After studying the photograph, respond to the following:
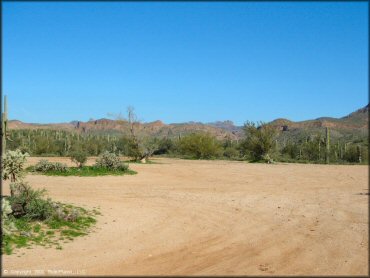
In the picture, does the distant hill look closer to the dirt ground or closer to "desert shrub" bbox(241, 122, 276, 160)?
"desert shrub" bbox(241, 122, 276, 160)

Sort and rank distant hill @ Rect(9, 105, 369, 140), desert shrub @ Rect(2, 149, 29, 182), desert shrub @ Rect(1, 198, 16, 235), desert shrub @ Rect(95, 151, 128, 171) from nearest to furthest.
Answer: desert shrub @ Rect(1, 198, 16, 235)
desert shrub @ Rect(2, 149, 29, 182)
desert shrub @ Rect(95, 151, 128, 171)
distant hill @ Rect(9, 105, 369, 140)

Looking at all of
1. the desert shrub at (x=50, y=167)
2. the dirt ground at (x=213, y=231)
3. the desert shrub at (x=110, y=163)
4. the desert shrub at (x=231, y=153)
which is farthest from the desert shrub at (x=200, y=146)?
the dirt ground at (x=213, y=231)

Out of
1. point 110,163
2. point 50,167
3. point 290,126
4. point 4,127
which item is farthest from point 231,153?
point 290,126

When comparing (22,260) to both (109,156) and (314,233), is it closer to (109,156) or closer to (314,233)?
(314,233)

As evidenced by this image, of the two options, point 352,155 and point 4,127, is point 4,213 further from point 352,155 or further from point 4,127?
point 352,155

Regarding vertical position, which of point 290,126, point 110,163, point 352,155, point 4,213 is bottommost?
point 4,213

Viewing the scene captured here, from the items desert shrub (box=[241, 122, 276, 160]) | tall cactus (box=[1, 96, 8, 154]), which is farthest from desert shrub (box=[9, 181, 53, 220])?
desert shrub (box=[241, 122, 276, 160])

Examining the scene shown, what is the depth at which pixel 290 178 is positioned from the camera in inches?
882

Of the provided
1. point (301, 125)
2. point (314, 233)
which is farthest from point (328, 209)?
point (301, 125)

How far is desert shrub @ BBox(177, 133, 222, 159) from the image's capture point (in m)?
46.9

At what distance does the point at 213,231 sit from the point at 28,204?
4941mm

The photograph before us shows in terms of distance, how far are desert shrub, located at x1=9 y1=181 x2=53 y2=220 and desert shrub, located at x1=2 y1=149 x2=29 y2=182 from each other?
346 millimetres

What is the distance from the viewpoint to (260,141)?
3844 centimetres

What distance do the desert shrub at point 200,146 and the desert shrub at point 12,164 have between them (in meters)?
34.9
